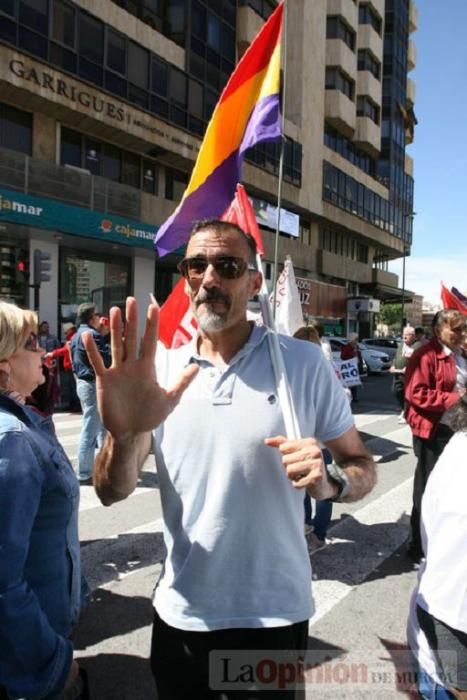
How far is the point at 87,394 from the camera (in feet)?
22.2

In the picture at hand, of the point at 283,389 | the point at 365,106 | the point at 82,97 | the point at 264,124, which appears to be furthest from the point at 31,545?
the point at 365,106

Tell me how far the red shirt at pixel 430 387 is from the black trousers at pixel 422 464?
0.22ft

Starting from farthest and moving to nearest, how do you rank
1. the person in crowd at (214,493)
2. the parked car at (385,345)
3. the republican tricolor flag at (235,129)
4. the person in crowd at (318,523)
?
the parked car at (385,345)
the person in crowd at (318,523)
the republican tricolor flag at (235,129)
the person in crowd at (214,493)

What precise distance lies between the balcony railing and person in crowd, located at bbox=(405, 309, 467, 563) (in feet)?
48.4

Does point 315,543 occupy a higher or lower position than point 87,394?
lower

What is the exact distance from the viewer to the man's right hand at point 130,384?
169 cm

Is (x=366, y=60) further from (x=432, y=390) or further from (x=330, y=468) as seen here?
(x=330, y=468)

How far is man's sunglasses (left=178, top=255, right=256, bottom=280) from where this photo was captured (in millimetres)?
2049

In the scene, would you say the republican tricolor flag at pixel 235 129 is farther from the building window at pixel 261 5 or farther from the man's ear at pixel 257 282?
the building window at pixel 261 5

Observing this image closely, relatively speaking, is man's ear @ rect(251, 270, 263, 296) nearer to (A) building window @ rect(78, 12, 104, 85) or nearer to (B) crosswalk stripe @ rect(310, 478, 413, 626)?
(B) crosswalk stripe @ rect(310, 478, 413, 626)

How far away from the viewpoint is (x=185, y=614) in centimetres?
178

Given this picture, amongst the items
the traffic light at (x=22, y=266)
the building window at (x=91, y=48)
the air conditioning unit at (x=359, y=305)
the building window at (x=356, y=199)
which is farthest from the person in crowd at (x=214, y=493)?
the air conditioning unit at (x=359, y=305)

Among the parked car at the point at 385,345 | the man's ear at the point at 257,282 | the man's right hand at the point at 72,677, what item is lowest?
the man's right hand at the point at 72,677

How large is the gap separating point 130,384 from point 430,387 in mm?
3297
